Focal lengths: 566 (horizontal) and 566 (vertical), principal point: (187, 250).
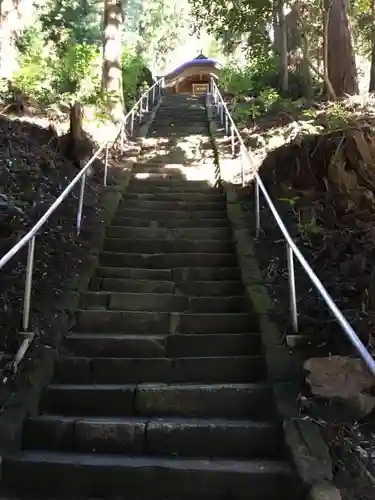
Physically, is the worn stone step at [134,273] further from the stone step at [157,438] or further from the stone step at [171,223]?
the stone step at [157,438]

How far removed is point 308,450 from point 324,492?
0.35m

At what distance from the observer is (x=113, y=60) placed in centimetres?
1273

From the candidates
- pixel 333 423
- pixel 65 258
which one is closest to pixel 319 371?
pixel 333 423

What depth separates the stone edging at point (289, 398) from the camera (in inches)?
115

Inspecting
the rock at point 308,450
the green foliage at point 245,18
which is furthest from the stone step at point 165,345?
the green foliage at point 245,18

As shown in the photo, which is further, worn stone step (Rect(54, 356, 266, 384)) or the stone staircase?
worn stone step (Rect(54, 356, 266, 384))

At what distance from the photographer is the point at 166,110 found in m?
16.9

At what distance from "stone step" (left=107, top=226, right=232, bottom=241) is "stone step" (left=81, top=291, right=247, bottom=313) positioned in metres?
1.41

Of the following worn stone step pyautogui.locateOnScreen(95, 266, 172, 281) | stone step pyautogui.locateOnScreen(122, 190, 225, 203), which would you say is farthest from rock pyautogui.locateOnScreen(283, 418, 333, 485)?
stone step pyautogui.locateOnScreen(122, 190, 225, 203)

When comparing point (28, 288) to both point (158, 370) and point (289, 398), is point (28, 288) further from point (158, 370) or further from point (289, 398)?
point (289, 398)

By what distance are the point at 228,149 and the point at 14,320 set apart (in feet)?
23.1

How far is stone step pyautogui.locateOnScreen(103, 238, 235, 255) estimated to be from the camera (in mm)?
6094

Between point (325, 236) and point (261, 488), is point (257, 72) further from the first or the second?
point (261, 488)

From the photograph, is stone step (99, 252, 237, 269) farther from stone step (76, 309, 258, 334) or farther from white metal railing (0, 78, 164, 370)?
stone step (76, 309, 258, 334)
